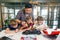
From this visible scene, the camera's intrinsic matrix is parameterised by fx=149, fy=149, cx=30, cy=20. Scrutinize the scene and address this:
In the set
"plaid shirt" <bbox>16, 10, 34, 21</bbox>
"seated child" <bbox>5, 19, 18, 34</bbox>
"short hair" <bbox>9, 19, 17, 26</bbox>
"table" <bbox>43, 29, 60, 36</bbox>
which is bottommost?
"table" <bbox>43, 29, 60, 36</bbox>

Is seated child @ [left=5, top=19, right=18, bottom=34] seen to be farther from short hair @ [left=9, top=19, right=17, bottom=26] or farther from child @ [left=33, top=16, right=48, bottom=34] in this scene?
child @ [left=33, top=16, right=48, bottom=34]

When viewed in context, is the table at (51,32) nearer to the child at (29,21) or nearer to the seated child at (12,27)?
the child at (29,21)

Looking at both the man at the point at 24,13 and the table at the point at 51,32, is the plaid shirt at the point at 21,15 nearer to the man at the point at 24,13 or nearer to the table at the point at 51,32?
the man at the point at 24,13

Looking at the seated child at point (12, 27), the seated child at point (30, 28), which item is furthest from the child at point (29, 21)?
the seated child at point (12, 27)

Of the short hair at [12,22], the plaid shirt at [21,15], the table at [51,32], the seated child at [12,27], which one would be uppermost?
the plaid shirt at [21,15]

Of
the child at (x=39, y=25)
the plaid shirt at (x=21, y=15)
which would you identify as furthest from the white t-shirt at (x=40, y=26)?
the plaid shirt at (x=21, y=15)

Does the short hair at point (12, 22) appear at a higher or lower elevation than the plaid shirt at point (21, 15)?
lower

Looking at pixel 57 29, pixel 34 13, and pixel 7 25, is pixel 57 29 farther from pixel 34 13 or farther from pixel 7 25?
pixel 7 25

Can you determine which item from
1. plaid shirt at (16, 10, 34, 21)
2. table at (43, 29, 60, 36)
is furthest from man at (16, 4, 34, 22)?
table at (43, 29, 60, 36)

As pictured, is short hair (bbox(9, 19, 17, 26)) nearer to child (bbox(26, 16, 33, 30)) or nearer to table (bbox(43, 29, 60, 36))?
child (bbox(26, 16, 33, 30))

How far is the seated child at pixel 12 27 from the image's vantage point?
57.9 inches

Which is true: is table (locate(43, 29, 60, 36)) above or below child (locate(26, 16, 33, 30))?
below

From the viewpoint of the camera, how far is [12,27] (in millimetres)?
1479

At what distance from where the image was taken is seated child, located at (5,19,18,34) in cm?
147
